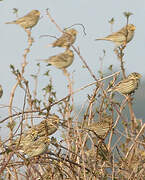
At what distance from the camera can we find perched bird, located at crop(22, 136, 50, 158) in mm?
1967

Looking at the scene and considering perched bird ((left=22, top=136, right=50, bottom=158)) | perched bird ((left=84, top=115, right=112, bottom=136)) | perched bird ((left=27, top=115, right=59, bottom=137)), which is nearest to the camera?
perched bird ((left=22, top=136, right=50, bottom=158))

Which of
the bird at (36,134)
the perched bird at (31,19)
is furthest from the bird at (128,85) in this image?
the perched bird at (31,19)

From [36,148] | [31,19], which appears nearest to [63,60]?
[31,19]

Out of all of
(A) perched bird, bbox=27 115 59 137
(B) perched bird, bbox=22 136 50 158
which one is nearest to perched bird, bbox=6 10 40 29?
(A) perched bird, bbox=27 115 59 137

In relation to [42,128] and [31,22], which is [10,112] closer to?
[42,128]

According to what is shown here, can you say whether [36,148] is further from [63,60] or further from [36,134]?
[63,60]

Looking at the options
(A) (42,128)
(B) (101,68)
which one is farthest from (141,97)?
(A) (42,128)

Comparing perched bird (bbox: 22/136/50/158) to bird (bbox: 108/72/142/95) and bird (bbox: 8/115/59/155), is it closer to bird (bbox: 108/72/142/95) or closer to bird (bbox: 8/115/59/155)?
bird (bbox: 8/115/59/155)

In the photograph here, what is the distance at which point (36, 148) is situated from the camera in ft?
6.48

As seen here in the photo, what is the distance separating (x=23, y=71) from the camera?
241cm

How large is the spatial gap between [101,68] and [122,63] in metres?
0.91

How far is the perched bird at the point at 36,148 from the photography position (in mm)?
1967

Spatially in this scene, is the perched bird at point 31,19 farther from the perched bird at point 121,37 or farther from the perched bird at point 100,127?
the perched bird at point 100,127

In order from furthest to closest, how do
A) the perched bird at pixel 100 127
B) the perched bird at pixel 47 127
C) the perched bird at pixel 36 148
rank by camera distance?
the perched bird at pixel 100 127 < the perched bird at pixel 47 127 < the perched bird at pixel 36 148
